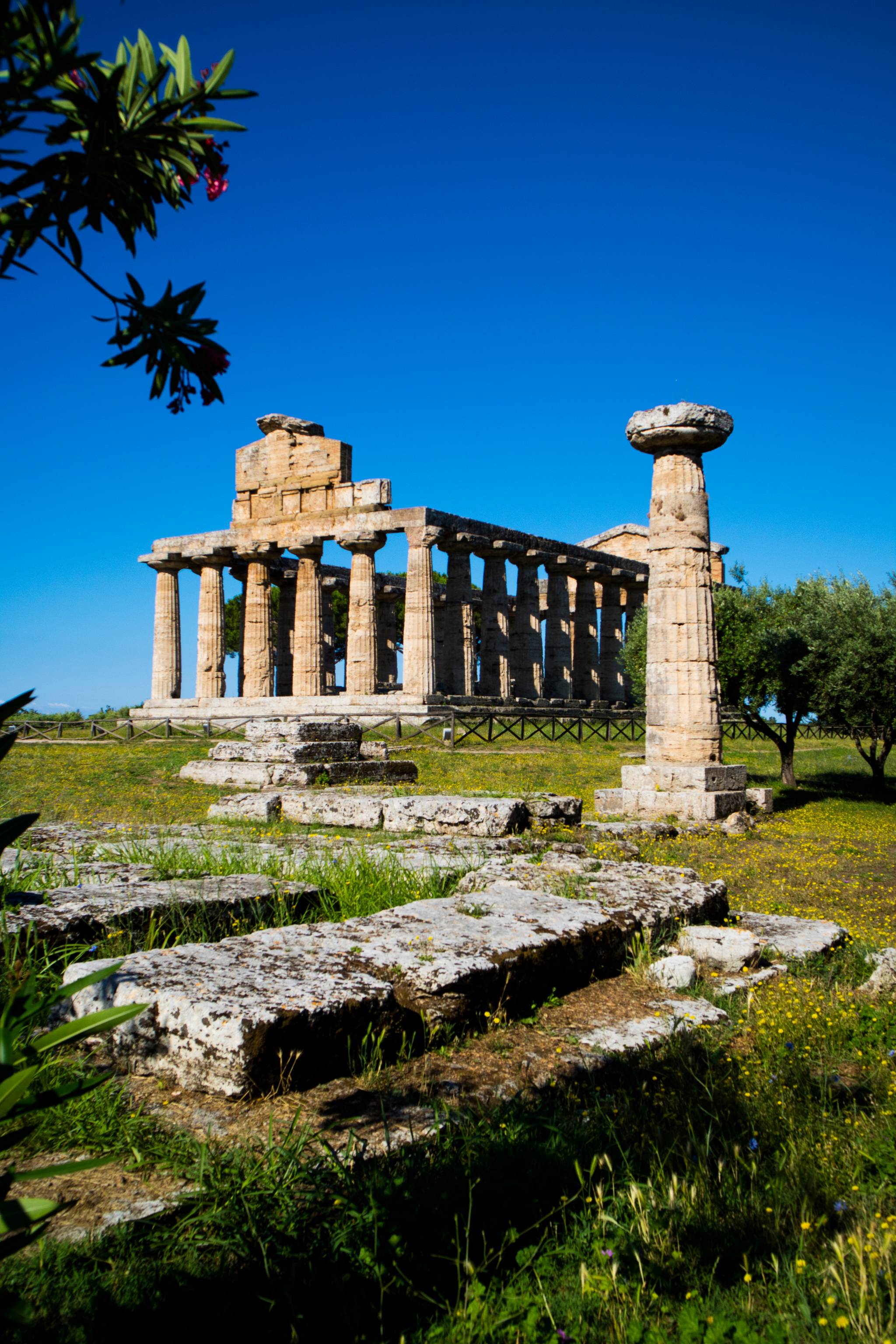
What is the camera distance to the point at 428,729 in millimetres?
27969

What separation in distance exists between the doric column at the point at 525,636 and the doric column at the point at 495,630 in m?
0.51

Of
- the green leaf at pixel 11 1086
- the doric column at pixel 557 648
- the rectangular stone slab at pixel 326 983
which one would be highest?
the doric column at pixel 557 648

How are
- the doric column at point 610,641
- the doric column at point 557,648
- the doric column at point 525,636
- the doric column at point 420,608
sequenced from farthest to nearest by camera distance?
the doric column at point 610,641, the doric column at point 557,648, the doric column at point 525,636, the doric column at point 420,608

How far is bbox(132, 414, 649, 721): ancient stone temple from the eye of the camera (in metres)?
34.0

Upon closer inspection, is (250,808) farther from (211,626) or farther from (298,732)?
(211,626)

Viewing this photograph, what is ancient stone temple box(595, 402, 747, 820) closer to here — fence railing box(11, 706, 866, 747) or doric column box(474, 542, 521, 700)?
fence railing box(11, 706, 866, 747)

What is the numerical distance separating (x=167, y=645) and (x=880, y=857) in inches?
1263

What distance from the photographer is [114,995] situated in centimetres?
382

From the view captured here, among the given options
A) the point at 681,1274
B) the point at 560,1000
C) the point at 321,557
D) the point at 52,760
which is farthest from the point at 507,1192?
the point at 321,557

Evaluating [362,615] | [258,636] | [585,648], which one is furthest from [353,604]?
[585,648]

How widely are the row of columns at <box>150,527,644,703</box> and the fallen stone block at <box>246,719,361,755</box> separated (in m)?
14.4

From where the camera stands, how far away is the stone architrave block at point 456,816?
9969mm

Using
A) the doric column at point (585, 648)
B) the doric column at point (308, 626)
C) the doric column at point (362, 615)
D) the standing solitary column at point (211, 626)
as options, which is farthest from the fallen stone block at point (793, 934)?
the doric column at point (585, 648)

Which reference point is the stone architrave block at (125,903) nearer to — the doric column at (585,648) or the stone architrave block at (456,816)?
the stone architrave block at (456,816)
